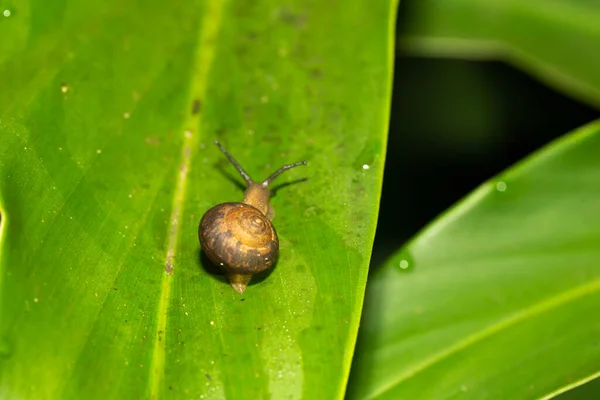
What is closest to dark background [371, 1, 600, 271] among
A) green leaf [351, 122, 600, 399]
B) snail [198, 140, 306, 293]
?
green leaf [351, 122, 600, 399]

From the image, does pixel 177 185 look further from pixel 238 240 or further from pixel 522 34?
pixel 522 34

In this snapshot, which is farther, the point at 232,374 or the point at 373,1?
the point at 373,1

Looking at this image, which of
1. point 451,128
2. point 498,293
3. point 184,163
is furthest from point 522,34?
point 184,163

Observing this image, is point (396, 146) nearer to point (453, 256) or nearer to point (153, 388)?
point (453, 256)

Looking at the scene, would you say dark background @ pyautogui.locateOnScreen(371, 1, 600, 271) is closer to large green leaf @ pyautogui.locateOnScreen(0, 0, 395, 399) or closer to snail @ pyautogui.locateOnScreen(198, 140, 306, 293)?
large green leaf @ pyautogui.locateOnScreen(0, 0, 395, 399)

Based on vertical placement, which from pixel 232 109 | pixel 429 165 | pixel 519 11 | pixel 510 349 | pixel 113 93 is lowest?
pixel 429 165

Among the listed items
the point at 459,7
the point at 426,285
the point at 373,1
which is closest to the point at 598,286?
the point at 426,285

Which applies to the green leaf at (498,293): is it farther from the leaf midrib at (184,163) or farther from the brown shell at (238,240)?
the leaf midrib at (184,163)

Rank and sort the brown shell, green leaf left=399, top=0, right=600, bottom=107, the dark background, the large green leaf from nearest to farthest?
the large green leaf → the brown shell → green leaf left=399, top=0, right=600, bottom=107 → the dark background
